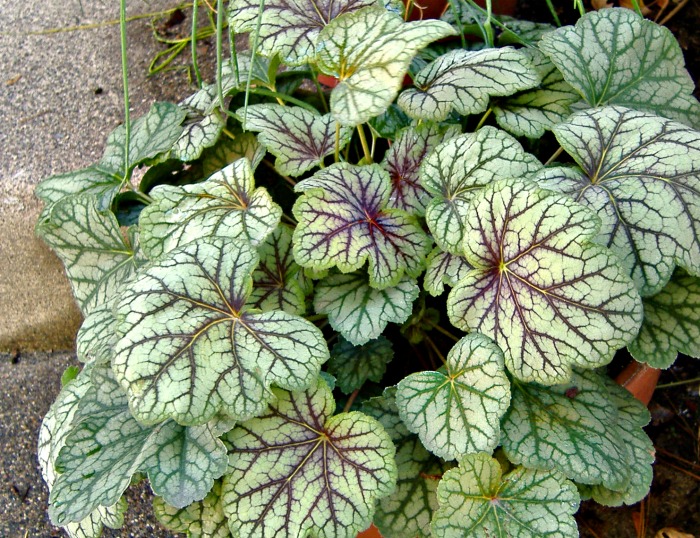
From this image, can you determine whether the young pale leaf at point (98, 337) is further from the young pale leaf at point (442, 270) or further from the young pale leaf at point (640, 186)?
the young pale leaf at point (640, 186)

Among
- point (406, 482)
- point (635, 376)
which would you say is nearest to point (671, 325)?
point (635, 376)

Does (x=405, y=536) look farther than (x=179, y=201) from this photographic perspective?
No

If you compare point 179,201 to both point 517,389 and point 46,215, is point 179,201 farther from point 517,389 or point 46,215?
point 517,389

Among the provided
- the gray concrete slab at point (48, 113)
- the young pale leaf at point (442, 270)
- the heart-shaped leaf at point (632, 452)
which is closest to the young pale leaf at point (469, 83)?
the young pale leaf at point (442, 270)

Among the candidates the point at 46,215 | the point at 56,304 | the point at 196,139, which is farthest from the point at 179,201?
the point at 56,304

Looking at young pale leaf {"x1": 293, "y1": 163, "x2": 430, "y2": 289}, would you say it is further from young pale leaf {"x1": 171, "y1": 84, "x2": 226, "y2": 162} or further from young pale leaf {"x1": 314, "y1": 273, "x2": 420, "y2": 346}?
young pale leaf {"x1": 171, "y1": 84, "x2": 226, "y2": 162}

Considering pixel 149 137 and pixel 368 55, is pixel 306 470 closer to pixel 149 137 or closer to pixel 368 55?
pixel 368 55

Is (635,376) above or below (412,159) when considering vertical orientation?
below
